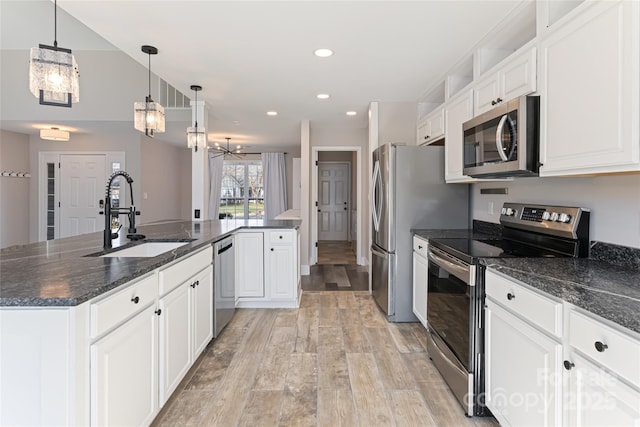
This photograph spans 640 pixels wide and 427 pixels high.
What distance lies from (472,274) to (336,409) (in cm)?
106

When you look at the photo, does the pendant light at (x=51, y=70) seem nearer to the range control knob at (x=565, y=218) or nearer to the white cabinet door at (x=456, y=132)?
Answer: the white cabinet door at (x=456, y=132)

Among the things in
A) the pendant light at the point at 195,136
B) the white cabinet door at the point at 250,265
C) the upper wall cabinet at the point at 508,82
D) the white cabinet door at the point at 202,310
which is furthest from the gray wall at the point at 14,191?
the upper wall cabinet at the point at 508,82

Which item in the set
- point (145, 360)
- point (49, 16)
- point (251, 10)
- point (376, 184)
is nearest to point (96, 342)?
point (145, 360)

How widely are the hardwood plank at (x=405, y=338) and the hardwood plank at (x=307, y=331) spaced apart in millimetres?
677

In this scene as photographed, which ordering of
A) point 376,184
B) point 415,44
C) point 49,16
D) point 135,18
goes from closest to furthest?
1. point 135,18
2. point 415,44
3. point 376,184
4. point 49,16

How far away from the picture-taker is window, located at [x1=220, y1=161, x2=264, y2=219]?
932 cm

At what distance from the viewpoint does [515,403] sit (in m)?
1.57

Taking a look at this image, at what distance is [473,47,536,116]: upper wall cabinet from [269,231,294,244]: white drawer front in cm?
210

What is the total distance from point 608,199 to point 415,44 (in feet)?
5.53

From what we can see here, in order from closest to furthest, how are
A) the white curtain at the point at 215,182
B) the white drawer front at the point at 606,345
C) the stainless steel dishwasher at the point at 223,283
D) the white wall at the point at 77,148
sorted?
the white drawer front at the point at 606,345 → the stainless steel dishwasher at the point at 223,283 → the white wall at the point at 77,148 → the white curtain at the point at 215,182

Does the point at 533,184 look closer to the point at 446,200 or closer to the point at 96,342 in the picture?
the point at 446,200

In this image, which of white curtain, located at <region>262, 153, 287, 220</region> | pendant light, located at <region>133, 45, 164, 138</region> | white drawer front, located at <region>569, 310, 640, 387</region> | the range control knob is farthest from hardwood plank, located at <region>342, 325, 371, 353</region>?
white curtain, located at <region>262, 153, 287, 220</region>

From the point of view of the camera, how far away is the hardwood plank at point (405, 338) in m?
2.80

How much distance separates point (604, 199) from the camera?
5.93 feet
